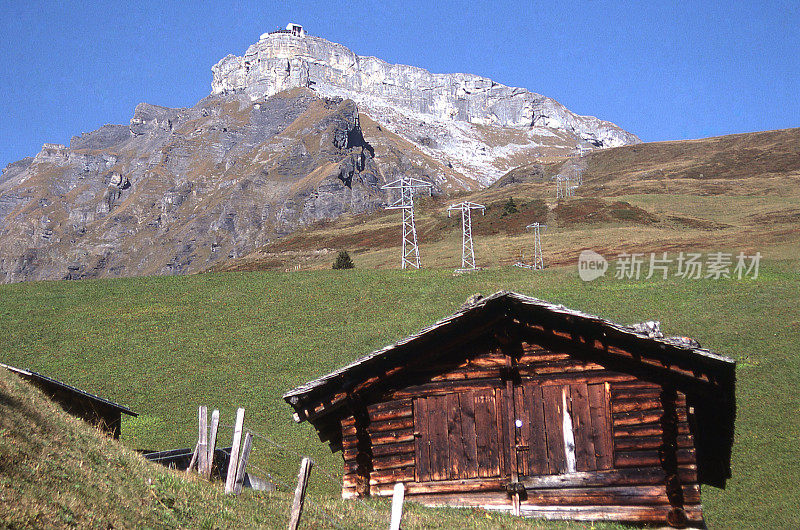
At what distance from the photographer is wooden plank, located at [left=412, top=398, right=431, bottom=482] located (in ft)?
47.4

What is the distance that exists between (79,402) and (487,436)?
13.8m

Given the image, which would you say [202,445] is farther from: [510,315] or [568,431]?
[568,431]

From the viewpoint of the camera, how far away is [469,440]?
14320 mm

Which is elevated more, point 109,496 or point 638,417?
point 638,417

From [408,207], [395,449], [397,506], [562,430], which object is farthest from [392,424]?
[408,207]

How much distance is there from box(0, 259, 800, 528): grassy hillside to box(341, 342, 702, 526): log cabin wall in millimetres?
7602

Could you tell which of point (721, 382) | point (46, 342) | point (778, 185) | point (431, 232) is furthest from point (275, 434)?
point (778, 185)

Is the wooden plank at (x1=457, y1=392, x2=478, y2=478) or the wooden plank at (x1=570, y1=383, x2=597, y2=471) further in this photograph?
the wooden plank at (x1=457, y1=392, x2=478, y2=478)

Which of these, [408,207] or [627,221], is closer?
[408,207]

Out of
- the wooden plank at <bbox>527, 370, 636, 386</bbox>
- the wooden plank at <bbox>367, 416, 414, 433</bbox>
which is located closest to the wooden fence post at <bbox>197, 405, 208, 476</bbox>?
the wooden plank at <bbox>367, 416, 414, 433</bbox>

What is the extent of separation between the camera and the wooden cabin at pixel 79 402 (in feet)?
62.2

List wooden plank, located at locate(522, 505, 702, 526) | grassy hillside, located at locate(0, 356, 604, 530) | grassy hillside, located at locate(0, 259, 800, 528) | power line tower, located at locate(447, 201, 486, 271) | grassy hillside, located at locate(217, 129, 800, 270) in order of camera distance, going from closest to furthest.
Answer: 1. grassy hillside, located at locate(0, 356, 604, 530)
2. wooden plank, located at locate(522, 505, 702, 526)
3. grassy hillside, located at locate(0, 259, 800, 528)
4. power line tower, located at locate(447, 201, 486, 271)
5. grassy hillside, located at locate(217, 129, 800, 270)

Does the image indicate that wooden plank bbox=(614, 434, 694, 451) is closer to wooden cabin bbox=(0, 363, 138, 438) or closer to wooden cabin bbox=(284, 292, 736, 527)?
wooden cabin bbox=(284, 292, 736, 527)

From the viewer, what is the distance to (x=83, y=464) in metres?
10.7
